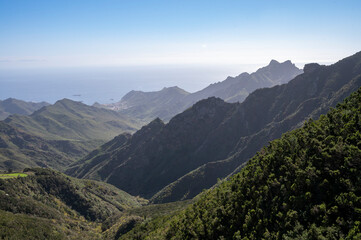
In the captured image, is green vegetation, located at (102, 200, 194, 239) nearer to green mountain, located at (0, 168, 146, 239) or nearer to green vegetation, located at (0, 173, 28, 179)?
green mountain, located at (0, 168, 146, 239)

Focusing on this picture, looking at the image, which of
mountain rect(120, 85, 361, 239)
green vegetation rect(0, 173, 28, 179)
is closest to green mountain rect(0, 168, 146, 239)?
green vegetation rect(0, 173, 28, 179)

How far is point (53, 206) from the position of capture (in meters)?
129

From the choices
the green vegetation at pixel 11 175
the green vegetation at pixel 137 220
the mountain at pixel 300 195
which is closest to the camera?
the mountain at pixel 300 195

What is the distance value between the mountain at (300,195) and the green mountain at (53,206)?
51.6 m

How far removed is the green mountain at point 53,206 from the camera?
8538 cm

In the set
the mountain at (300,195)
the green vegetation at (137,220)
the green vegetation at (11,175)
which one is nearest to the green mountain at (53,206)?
the green vegetation at (11,175)

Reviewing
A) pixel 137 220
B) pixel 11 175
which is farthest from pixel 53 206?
pixel 137 220

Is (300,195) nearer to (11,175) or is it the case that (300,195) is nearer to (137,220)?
(137,220)

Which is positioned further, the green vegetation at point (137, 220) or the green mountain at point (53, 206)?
A: the green vegetation at point (137, 220)

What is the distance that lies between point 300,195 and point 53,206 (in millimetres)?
129119

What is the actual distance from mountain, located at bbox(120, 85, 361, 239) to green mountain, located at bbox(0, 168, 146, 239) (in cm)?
5162

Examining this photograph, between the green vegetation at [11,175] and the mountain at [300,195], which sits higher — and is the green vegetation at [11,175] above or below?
below

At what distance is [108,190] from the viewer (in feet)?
627

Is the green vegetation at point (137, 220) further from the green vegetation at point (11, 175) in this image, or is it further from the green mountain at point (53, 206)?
the green vegetation at point (11, 175)
